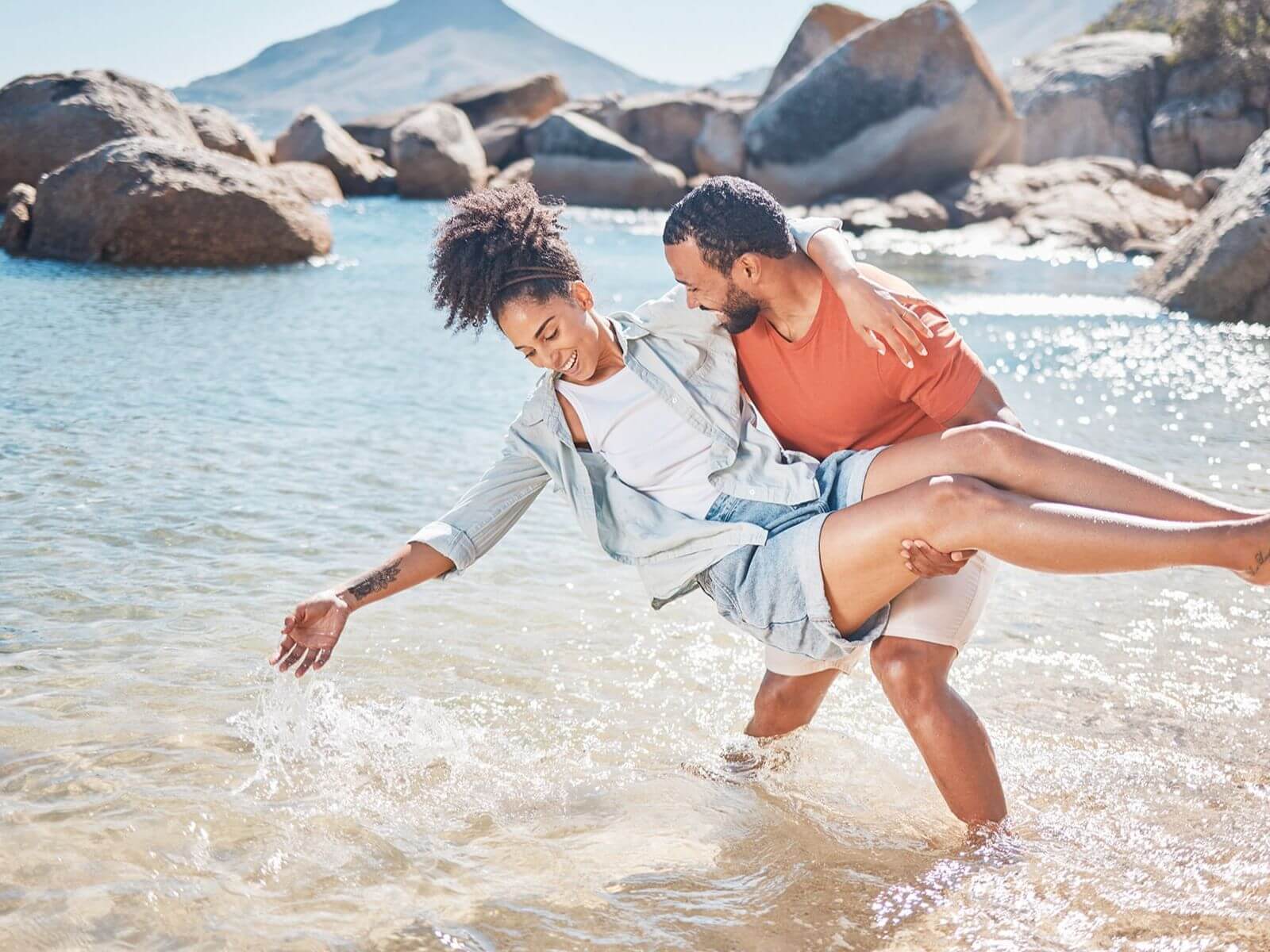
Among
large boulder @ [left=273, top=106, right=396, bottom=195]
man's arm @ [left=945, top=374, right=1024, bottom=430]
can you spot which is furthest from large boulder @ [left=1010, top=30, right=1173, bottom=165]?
man's arm @ [left=945, top=374, right=1024, bottom=430]

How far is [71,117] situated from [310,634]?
17207 millimetres

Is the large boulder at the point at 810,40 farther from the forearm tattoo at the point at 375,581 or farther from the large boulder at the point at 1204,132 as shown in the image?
the forearm tattoo at the point at 375,581

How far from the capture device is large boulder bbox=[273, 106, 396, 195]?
2847 centimetres

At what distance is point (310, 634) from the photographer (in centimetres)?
323

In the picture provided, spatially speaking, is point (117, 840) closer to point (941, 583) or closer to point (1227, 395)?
point (941, 583)

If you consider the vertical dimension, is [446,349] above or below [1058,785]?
above

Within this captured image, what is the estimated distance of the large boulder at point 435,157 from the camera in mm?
27703

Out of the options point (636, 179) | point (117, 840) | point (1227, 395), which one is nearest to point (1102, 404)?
point (1227, 395)

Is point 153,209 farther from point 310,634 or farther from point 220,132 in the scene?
point 310,634

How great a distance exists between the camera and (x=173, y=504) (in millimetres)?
6066

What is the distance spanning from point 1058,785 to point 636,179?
25.4 m

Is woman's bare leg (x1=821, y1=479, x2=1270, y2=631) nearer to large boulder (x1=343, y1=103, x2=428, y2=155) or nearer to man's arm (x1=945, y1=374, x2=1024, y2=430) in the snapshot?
man's arm (x1=945, y1=374, x2=1024, y2=430)

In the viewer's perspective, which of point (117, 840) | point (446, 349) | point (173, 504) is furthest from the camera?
point (446, 349)

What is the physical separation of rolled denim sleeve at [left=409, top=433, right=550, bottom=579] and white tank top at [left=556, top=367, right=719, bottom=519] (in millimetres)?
208
